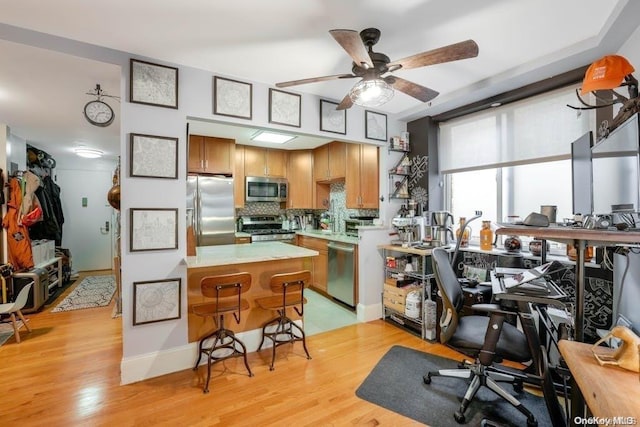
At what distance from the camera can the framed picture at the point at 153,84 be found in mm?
2291

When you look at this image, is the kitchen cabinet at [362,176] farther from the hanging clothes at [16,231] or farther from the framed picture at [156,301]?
the hanging clothes at [16,231]

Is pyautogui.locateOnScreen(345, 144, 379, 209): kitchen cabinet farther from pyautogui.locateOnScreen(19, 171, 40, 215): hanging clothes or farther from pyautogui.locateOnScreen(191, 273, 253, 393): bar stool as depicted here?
pyautogui.locateOnScreen(19, 171, 40, 215): hanging clothes

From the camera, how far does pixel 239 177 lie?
488 centimetres

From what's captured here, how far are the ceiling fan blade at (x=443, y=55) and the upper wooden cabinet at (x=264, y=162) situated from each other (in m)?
3.54

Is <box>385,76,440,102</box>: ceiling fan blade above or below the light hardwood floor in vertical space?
above

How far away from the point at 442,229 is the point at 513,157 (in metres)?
1.01

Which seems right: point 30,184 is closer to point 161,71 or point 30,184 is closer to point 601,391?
point 161,71

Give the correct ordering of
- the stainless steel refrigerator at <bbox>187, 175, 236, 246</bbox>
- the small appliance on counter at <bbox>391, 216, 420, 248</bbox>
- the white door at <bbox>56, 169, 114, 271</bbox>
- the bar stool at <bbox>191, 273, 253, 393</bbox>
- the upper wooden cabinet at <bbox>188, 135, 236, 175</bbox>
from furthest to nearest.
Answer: the white door at <bbox>56, 169, 114, 271</bbox>, the upper wooden cabinet at <bbox>188, 135, 236, 175</bbox>, the stainless steel refrigerator at <bbox>187, 175, 236, 246</bbox>, the small appliance on counter at <bbox>391, 216, 420, 248</bbox>, the bar stool at <bbox>191, 273, 253, 393</bbox>

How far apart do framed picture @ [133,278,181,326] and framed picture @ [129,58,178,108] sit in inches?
58.7

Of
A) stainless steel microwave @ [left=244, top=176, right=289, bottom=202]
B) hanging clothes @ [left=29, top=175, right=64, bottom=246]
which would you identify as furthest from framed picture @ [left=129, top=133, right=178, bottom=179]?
hanging clothes @ [left=29, top=175, right=64, bottom=246]

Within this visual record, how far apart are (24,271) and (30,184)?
4.04 feet

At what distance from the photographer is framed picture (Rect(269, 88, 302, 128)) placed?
285 cm

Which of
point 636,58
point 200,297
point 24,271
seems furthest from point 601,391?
point 24,271

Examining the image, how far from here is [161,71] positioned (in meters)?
2.39
